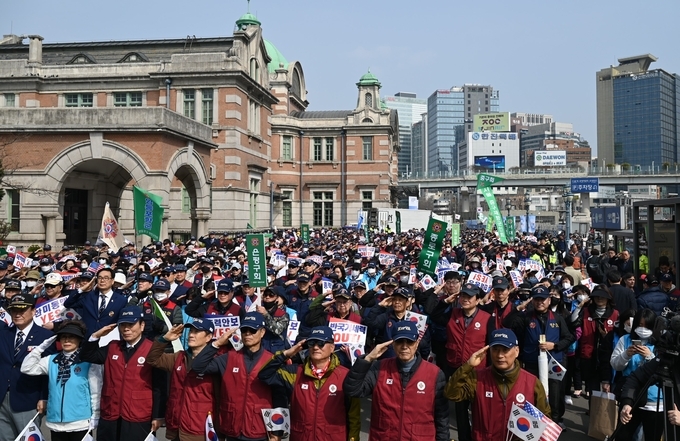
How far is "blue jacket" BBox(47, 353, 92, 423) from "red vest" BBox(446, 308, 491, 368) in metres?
4.22

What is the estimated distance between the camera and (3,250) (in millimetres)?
16391

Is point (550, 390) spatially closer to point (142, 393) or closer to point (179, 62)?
point (142, 393)

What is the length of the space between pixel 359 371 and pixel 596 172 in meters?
69.3

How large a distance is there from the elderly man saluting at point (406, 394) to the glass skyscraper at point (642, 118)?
18519cm

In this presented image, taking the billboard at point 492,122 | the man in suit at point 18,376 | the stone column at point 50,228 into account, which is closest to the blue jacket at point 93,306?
the man in suit at point 18,376

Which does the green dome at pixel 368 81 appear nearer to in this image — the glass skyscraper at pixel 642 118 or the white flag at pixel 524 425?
the white flag at pixel 524 425

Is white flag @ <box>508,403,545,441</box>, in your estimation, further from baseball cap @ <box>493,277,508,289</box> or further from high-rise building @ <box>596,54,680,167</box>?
high-rise building @ <box>596,54,680,167</box>

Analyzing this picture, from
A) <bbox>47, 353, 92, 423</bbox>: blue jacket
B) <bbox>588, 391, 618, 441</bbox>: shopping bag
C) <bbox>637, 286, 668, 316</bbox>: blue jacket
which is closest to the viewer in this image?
<bbox>47, 353, 92, 423</bbox>: blue jacket

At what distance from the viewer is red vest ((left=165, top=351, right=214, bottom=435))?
18.4 feet

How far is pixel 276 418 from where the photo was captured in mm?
5320

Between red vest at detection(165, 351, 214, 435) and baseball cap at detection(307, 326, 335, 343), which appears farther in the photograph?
red vest at detection(165, 351, 214, 435)

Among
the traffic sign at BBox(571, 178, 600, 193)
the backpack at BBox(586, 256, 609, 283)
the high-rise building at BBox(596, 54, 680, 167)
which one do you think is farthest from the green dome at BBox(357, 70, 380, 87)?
the high-rise building at BBox(596, 54, 680, 167)

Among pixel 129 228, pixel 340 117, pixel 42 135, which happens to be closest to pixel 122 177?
pixel 129 228

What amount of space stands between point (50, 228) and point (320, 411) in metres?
19.7
